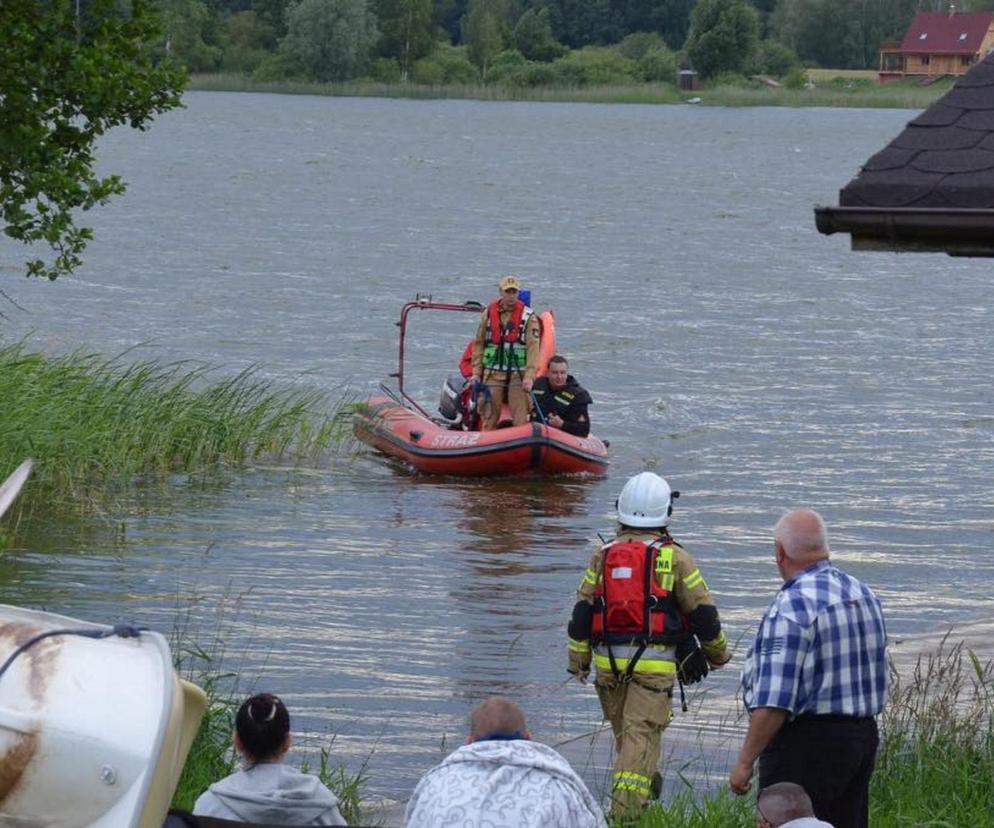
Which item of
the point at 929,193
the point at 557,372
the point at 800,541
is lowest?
the point at 557,372

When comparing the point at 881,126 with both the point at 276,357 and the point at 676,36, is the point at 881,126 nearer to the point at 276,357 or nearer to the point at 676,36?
the point at 676,36

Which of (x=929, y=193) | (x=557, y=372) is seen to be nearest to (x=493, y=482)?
(x=557, y=372)

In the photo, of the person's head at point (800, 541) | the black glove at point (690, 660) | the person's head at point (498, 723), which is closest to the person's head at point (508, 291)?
the black glove at point (690, 660)

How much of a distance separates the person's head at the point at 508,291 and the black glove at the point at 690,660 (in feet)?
30.5

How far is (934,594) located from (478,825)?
33.5 feet

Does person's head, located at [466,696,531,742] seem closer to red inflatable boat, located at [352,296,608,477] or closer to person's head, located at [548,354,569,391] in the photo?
person's head, located at [548,354,569,391]

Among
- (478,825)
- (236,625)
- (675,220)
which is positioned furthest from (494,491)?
(675,220)

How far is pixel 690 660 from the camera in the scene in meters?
7.46

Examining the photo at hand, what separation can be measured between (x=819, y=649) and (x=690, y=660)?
1495 millimetres

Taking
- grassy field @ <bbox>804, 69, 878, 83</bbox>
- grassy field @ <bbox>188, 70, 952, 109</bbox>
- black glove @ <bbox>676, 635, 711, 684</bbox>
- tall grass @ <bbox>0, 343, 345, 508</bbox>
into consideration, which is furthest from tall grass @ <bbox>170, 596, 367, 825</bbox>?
grassy field @ <bbox>804, 69, 878, 83</bbox>

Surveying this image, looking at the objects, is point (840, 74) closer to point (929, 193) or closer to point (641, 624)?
point (929, 193)

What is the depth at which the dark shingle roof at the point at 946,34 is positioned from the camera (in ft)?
401

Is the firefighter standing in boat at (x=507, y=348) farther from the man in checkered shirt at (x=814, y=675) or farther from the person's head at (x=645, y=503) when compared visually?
the man in checkered shirt at (x=814, y=675)

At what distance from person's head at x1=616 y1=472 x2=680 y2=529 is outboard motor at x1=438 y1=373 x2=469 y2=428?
1135 centimetres
